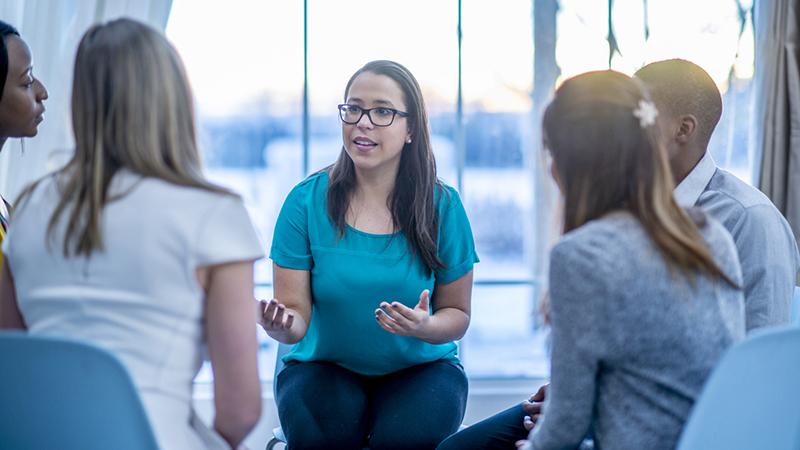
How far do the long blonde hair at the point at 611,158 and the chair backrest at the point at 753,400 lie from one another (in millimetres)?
164

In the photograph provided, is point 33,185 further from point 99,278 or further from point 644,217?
point 644,217

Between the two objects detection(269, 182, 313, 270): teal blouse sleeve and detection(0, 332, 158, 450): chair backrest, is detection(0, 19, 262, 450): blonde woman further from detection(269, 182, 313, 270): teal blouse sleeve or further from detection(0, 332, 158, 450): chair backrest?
detection(269, 182, 313, 270): teal blouse sleeve

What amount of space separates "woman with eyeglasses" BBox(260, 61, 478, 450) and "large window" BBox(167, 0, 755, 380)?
3.38ft

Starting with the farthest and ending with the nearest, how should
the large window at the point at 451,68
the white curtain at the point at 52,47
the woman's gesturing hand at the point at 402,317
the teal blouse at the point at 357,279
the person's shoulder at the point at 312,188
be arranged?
1. the large window at the point at 451,68
2. the white curtain at the point at 52,47
3. the person's shoulder at the point at 312,188
4. the teal blouse at the point at 357,279
5. the woman's gesturing hand at the point at 402,317

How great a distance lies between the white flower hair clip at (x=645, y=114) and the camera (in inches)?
56.4

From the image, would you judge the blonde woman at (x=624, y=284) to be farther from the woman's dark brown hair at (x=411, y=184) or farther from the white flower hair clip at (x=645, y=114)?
the woman's dark brown hair at (x=411, y=184)

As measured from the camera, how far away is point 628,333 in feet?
4.42

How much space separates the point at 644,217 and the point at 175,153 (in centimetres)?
74

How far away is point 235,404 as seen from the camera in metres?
1.43

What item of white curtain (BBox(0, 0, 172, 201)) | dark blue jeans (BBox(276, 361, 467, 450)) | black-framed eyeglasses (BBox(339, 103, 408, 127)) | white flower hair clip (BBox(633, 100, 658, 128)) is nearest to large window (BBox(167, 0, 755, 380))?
white curtain (BBox(0, 0, 172, 201))

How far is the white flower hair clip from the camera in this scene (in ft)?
4.70

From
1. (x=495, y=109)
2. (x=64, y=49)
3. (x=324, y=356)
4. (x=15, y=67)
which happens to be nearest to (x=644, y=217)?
(x=324, y=356)

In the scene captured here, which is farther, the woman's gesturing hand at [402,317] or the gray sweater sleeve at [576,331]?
the woman's gesturing hand at [402,317]

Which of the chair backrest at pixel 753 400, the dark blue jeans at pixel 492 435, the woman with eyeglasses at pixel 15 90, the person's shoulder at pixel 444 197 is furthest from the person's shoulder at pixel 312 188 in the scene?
the chair backrest at pixel 753 400
